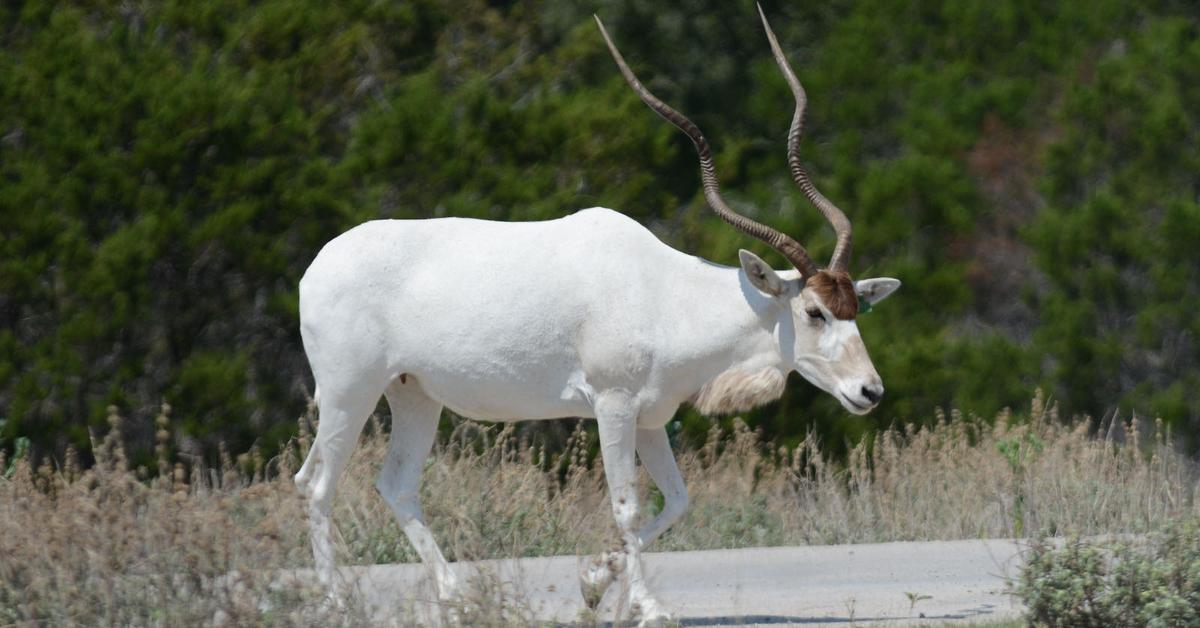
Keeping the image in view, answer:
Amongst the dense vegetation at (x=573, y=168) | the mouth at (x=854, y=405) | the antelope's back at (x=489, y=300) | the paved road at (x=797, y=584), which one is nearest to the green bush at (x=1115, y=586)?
the paved road at (x=797, y=584)

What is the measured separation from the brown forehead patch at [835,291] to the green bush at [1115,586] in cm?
140

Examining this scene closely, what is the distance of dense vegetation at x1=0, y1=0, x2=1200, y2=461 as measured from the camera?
41.1ft

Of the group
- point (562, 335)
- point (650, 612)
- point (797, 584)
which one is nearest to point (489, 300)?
point (562, 335)

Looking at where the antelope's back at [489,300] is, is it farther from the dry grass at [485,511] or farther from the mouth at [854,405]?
the mouth at [854,405]

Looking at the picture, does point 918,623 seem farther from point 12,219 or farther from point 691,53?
point 691,53

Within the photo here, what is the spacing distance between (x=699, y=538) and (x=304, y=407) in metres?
3.96

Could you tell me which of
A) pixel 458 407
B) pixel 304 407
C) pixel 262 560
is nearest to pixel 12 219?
pixel 304 407

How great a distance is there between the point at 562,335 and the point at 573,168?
21.4 feet

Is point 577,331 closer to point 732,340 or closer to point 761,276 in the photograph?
point 732,340

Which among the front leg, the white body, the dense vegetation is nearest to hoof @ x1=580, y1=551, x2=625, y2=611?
the front leg

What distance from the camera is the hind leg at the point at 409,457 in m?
7.75

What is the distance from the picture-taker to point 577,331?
7371 millimetres

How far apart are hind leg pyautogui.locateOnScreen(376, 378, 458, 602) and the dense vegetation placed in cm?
479

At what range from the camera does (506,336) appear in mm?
7426
